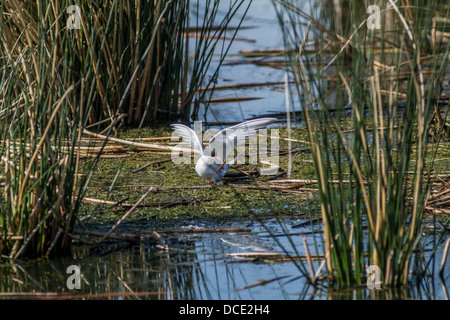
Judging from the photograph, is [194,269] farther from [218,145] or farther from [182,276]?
[218,145]

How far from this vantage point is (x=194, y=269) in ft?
9.54

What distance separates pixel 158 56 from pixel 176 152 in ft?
2.90

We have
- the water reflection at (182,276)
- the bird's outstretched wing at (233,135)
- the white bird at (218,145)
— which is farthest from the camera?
the bird's outstretched wing at (233,135)

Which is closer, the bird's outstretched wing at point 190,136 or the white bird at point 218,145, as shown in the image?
the white bird at point 218,145

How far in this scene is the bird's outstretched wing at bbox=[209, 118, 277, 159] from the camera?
4.37 meters

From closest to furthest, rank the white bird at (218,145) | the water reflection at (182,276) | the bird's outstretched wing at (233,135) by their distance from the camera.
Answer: the water reflection at (182,276) < the white bird at (218,145) < the bird's outstretched wing at (233,135)

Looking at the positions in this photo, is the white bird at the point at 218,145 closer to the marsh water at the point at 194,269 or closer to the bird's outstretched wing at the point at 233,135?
the bird's outstretched wing at the point at 233,135

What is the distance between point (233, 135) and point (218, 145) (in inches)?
6.7

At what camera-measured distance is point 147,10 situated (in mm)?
4961

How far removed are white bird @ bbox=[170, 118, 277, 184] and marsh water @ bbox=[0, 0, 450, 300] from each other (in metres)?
0.61

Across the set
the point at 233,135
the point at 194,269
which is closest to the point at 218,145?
the point at 233,135

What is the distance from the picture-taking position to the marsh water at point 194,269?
2629mm

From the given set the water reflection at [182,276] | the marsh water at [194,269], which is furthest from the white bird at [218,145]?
the water reflection at [182,276]

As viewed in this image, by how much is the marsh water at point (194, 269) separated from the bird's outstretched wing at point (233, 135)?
37.7 inches
